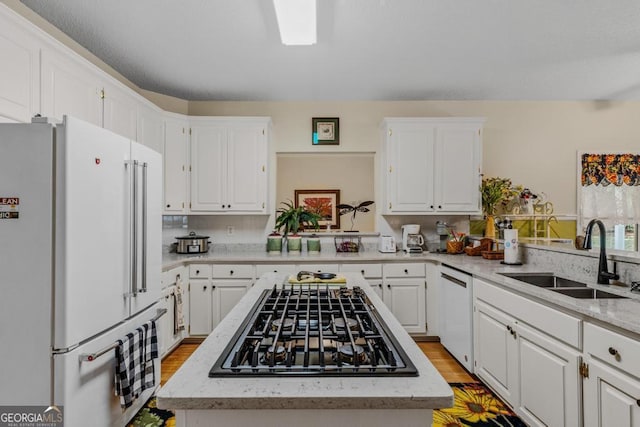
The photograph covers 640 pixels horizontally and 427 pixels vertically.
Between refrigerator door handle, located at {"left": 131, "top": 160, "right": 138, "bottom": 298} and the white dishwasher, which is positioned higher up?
refrigerator door handle, located at {"left": 131, "top": 160, "right": 138, "bottom": 298}

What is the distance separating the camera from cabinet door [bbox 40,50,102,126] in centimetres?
203

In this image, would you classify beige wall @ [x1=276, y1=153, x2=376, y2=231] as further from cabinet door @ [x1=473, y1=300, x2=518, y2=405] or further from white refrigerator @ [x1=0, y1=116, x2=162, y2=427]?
white refrigerator @ [x1=0, y1=116, x2=162, y2=427]

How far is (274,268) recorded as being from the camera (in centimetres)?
346

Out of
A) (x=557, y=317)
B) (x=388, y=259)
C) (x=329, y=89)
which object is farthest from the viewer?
(x=329, y=89)

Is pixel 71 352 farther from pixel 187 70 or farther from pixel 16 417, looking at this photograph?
pixel 187 70

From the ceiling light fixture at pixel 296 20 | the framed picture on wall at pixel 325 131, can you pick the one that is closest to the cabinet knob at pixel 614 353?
the ceiling light fixture at pixel 296 20

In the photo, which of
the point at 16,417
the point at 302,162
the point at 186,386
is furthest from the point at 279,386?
the point at 302,162

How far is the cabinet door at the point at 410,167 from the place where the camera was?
3.77m

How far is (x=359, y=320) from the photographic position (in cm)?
131

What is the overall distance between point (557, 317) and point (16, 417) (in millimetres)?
2618

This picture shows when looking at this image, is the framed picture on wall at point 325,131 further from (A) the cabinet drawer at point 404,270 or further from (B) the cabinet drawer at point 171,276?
(B) the cabinet drawer at point 171,276

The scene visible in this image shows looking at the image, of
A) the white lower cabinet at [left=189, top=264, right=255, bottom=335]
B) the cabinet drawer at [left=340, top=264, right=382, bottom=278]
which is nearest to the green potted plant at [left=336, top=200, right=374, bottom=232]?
the cabinet drawer at [left=340, top=264, right=382, bottom=278]

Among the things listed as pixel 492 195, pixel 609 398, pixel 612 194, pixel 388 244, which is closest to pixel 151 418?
pixel 609 398

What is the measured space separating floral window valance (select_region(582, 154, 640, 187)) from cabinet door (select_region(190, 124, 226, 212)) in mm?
4208
